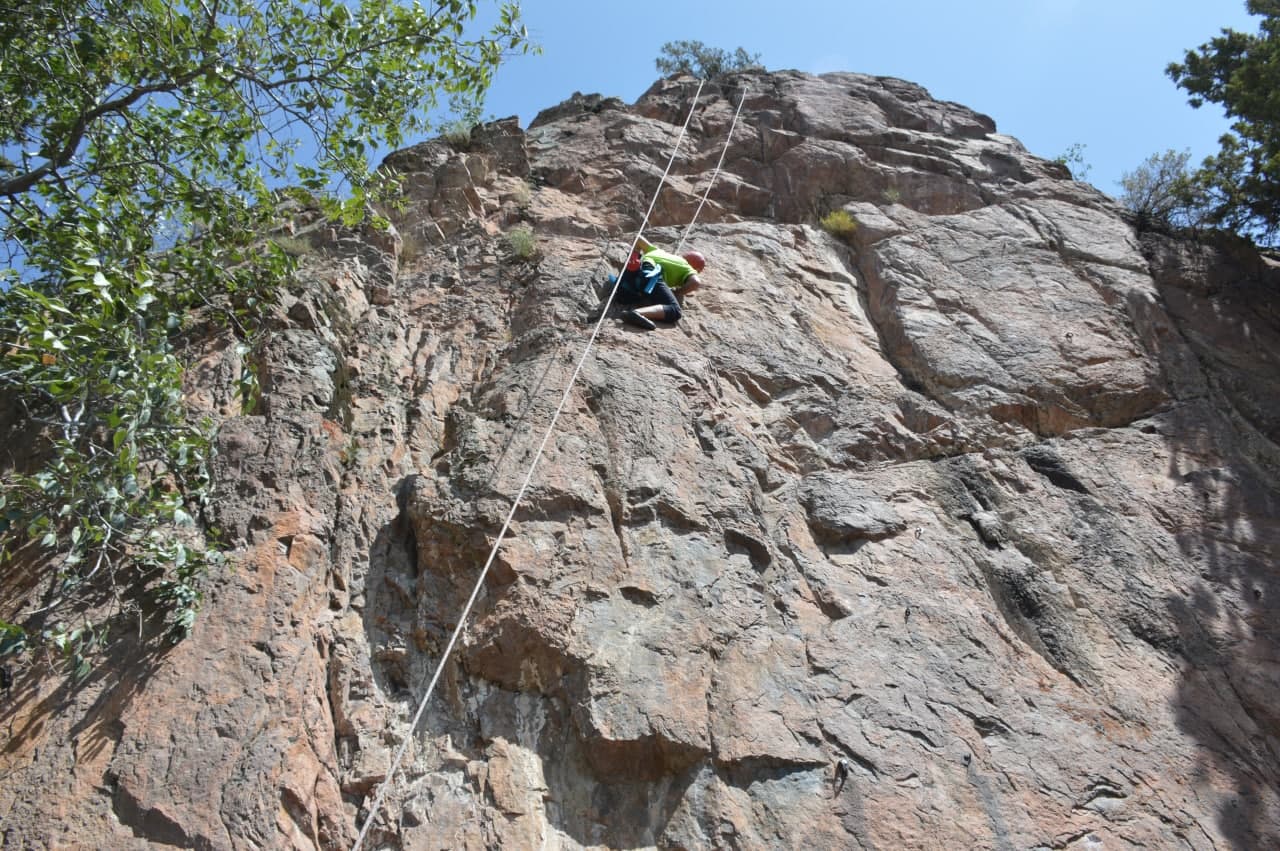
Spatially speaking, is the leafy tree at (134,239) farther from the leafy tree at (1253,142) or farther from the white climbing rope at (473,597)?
the leafy tree at (1253,142)

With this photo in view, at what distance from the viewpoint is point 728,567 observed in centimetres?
567

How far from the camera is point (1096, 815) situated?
473cm

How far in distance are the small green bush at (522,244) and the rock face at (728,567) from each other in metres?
0.10

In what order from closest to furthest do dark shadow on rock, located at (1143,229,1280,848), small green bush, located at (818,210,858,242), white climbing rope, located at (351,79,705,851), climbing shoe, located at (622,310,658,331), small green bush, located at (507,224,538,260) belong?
white climbing rope, located at (351,79,705,851)
dark shadow on rock, located at (1143,229,1280,848)
climbing shoe, located at (622,310,658,331)
small green bush, located at (507,224,538,260)
small green bush, located at (818,210,858,242)

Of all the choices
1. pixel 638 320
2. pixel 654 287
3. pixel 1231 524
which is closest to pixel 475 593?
pixel 638 320

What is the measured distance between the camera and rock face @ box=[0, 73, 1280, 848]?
14.9ft

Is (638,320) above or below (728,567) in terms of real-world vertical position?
above

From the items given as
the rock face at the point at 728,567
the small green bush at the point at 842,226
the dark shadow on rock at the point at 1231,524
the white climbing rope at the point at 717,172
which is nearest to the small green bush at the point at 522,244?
the rock face at the point at 728,567

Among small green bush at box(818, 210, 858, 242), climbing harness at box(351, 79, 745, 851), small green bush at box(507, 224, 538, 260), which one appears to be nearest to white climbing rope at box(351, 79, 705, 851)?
climbing harness at box(351, 79, 745, 851)

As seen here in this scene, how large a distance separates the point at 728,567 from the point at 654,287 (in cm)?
288

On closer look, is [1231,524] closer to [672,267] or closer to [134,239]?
[672,267]

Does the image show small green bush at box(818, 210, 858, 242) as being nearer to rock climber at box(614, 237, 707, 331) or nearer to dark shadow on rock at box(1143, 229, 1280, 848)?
rock climber at box(614, 237, 707, 331)

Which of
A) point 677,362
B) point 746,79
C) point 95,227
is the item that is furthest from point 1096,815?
point 746,79

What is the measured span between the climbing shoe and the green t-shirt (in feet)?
1.97
